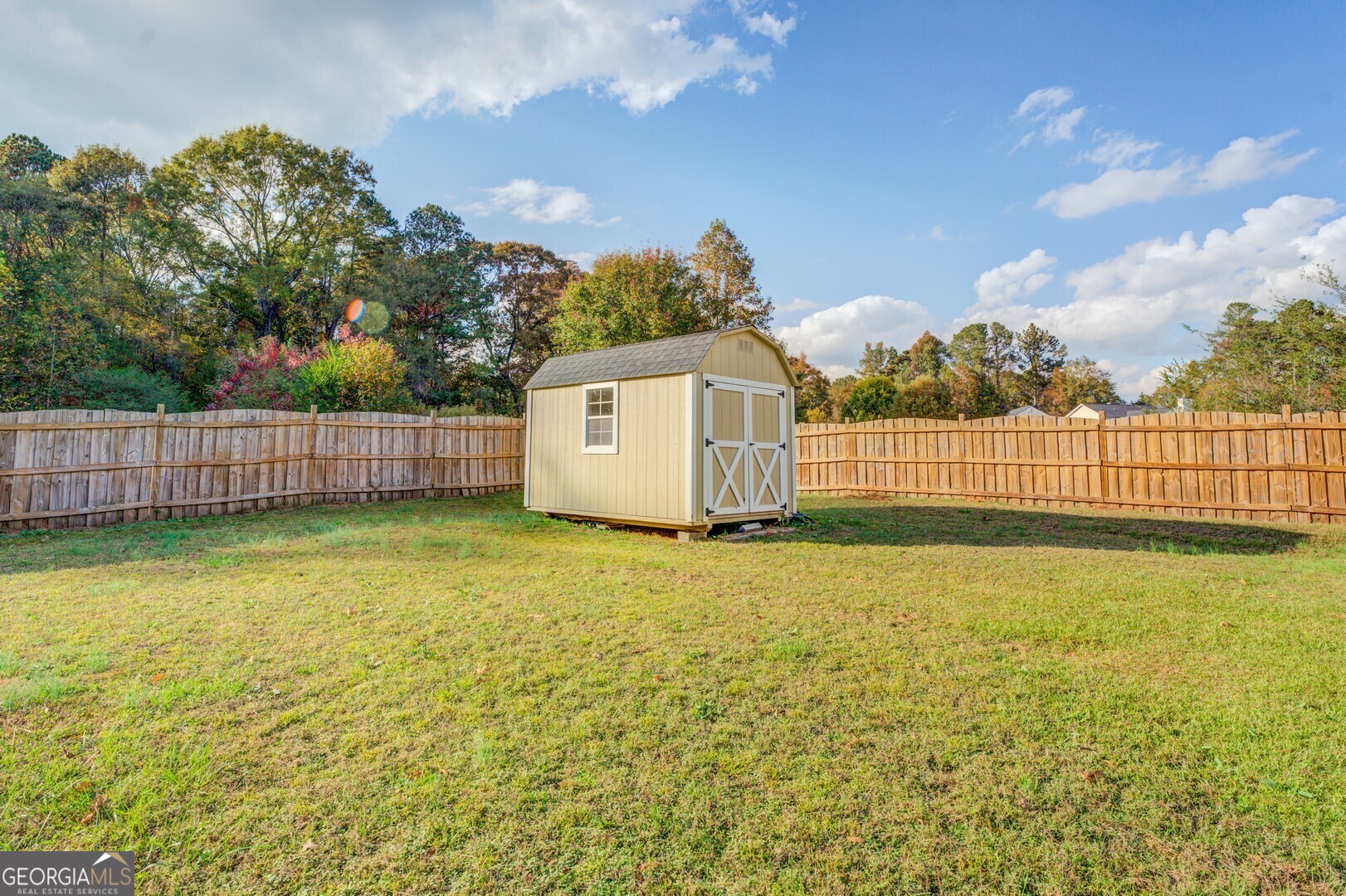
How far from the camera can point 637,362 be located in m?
9.34

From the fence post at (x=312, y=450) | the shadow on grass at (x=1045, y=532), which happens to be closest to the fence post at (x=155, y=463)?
the fence post at (x=312, y=450)

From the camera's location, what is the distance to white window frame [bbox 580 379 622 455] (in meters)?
9.38

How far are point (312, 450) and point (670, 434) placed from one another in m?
7.37

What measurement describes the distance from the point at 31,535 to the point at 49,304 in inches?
361

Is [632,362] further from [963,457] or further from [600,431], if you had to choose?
[963,457]

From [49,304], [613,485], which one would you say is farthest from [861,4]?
[49,304]

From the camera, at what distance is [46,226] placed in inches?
707

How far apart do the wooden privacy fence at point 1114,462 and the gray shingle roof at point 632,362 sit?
6.56 metres

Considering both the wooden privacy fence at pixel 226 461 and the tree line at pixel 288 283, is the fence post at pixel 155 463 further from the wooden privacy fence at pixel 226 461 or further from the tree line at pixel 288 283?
the tree line at pixel 288 283

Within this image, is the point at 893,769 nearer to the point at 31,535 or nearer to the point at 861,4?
the point at 861,4

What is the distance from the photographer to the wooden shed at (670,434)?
8.47m

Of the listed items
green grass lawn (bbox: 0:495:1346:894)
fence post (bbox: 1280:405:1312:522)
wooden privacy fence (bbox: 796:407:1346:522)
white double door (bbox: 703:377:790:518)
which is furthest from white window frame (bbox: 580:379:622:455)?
fence post (bbox: 1280:405:1312:522)

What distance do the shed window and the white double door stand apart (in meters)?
1.72

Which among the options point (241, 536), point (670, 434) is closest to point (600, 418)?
point (670, 434)
